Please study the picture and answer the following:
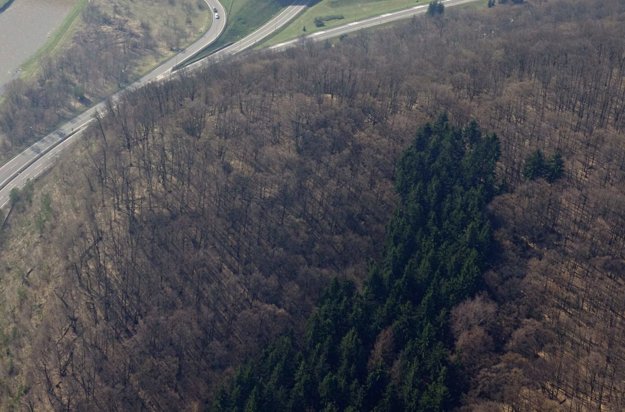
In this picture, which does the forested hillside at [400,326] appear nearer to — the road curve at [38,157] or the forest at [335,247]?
the forest at [335,247]

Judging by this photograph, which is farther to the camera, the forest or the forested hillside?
the forest

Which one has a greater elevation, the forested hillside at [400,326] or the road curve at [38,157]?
the road curve at [38,157]

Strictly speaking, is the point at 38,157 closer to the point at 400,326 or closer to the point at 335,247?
the point at 335,247

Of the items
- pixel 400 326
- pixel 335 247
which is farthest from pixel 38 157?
pixel 400 326

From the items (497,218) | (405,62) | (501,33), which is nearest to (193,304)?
(497,218)

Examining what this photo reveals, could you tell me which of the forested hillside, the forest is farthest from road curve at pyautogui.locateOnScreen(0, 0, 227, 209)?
the forested hillside

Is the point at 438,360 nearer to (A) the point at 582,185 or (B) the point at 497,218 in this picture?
(B) the point at 497,218

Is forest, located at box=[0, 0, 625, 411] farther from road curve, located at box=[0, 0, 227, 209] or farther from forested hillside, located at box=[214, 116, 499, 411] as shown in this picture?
road curve, located at box=[0, 0, 227, 209]

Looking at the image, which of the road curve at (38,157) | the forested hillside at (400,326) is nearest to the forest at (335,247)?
the forested hillside at (400,326)
